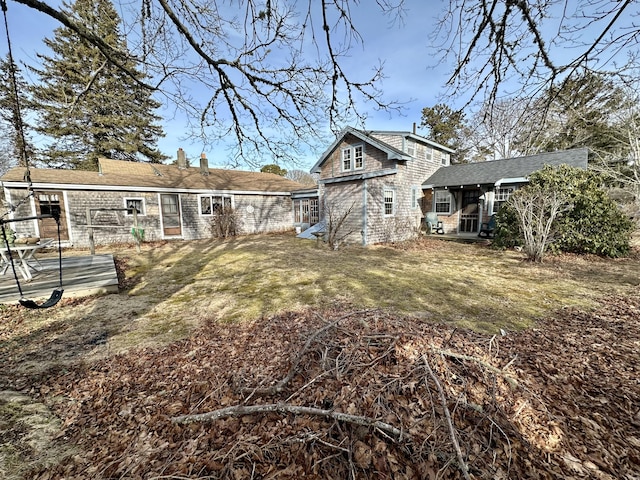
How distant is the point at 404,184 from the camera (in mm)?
13094

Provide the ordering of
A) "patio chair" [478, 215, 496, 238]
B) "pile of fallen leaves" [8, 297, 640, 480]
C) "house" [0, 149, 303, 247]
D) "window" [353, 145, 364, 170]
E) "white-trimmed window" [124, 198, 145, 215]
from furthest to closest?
"window" [353, 145, 364, 170] → "patio chair" [478, 215, 496, 238] → "white-trimmed window" [124, 198, 145, 215] → "house" [0, 149, 303, 247] → "pile of fallen leaves" [8, 297, 640, 480]

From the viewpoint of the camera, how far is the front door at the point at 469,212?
1481 centimetres

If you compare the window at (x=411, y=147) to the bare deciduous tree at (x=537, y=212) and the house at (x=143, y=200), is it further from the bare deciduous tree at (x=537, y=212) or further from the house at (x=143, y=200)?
the house at (x=143, y=200)

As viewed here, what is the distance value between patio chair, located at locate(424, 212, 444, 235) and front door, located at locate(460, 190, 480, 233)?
1257 millimetres

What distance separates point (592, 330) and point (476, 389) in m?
3.04

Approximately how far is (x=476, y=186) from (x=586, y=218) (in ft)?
19.2

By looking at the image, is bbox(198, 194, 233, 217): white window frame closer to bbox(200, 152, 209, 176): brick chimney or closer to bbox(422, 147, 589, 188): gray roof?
bbox(200, 152, 209, 176): brick chimney

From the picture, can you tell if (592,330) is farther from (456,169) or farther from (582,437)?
(456,169)

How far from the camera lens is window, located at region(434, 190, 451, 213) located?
15.2 m

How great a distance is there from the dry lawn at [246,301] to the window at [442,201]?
633 centimetres

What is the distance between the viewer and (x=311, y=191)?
16.5 meters

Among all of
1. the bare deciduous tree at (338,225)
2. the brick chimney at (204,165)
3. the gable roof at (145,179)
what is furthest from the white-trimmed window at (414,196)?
the brick chimney at (204,165)

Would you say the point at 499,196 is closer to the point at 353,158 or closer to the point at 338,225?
→ the point at 353,158

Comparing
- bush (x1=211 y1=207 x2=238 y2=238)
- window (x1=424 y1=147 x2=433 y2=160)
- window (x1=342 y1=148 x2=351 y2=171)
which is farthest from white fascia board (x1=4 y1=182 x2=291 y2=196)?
window (x1=424 y1=147 x2=433 y2=160)
